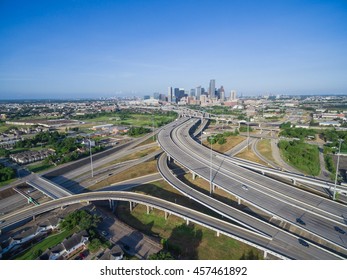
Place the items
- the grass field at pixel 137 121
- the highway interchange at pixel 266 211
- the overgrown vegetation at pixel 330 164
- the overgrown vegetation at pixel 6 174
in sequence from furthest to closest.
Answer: the grass field at pixel 137 121 < the overgrown vegetation at pixel 330 164 < the overgrown vegetation at pixel 6 174 < the highway interchange at pixel 266 211

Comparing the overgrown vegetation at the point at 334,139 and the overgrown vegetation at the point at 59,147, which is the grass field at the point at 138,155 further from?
the overgrown vegetation at the point at 334,139

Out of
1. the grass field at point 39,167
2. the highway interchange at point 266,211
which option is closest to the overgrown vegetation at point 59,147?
the grass field at point 39,167

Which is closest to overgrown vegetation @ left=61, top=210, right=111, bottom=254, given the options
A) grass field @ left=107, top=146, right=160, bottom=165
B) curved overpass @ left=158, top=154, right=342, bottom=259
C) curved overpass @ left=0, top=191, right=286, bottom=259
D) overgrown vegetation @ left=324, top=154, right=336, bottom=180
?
curved overpass @ left=0, top=191, right=286, bottom=259

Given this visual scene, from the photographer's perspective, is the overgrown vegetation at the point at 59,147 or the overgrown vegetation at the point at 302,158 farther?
the overgrown vegetation at the point at 59,147

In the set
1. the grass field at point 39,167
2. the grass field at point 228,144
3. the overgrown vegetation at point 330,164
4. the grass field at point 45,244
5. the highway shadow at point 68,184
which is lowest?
the grass field at point 45,244

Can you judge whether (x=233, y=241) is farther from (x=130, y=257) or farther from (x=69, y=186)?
(x=69, y=186)

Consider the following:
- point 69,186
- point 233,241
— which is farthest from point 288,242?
point 69,186

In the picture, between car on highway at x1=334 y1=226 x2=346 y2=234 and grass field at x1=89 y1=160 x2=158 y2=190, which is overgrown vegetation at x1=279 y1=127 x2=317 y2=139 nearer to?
grass field at x1=89 y1=160 x2=158 y2=190

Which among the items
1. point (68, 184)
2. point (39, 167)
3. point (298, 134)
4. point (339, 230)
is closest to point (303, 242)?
point (339, 230)
